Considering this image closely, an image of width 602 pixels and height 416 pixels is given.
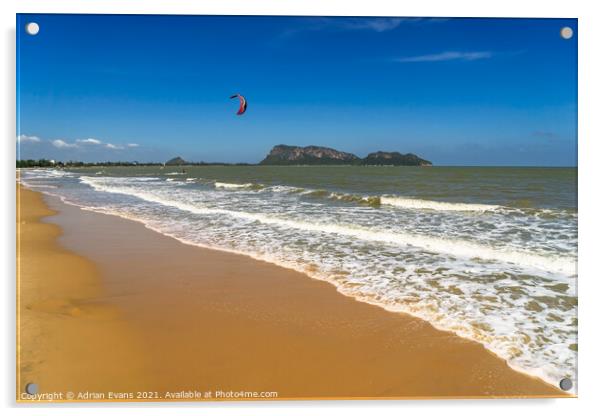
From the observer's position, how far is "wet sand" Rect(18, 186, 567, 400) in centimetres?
263

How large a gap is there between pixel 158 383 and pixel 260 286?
160cm

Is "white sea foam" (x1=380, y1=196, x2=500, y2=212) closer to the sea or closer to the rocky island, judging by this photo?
the sea

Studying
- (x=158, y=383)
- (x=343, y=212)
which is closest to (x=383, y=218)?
(x=343, y=212)

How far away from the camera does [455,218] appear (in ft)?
28.6

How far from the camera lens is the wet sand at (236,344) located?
263cm

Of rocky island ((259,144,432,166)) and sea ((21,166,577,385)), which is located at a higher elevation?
rocky island ((259,144,432,166))

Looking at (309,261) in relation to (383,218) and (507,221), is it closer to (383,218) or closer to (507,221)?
(383,218)

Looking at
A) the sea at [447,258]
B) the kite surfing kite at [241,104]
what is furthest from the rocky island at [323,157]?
the kite surfing kite at [241,104]

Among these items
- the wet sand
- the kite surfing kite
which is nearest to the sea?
the wet sand

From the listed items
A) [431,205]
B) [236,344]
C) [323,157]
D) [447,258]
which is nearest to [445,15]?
[447,258]

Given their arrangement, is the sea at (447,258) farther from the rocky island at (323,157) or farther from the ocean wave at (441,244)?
the rocky island at (323,157)

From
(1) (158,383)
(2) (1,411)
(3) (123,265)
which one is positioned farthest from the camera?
(3) (123,265)

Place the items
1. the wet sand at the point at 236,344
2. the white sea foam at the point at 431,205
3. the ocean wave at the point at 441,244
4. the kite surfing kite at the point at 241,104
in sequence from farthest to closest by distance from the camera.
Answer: the white sea foam at the point at 431,205 → the ocean wave at the point at 441,244 → the kite surfing kite at the point at 241,104 → the wet sand at the point at 236,344

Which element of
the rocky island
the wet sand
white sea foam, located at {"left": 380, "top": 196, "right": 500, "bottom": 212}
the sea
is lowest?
the wet sand
